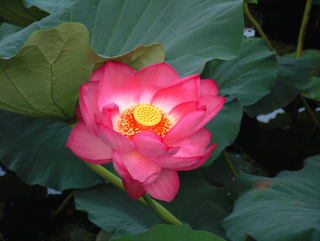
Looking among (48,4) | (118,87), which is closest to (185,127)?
(118,87)

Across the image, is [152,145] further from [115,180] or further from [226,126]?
[226,126]

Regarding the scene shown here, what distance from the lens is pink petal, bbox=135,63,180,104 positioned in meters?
0.61

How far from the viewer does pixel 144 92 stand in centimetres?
65

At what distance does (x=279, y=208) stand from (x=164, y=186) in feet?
1.88

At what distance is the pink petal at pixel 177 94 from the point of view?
590mm

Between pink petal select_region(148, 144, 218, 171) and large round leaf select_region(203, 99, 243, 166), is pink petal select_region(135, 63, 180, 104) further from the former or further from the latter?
large round leaf select_region(203, 99, 243, 166)

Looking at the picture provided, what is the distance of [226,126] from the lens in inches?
42.7

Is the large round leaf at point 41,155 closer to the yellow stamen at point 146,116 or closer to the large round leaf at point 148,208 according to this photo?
the large round leaf at point 148,208

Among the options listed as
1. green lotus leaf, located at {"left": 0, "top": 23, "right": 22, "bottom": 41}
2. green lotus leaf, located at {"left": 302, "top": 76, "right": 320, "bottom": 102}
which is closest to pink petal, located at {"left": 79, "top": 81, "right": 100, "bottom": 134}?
green lotus leaf, located at {"left": 0, "top": 23, "right": 22, "bottom": 41}

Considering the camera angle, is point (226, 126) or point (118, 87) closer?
point (118, 87)

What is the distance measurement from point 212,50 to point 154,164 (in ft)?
1.10

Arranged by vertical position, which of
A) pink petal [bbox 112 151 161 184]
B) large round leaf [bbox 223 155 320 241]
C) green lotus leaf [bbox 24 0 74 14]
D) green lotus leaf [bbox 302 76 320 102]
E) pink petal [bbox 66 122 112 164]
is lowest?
green lotus leaf [bbox 302 76 320 102]

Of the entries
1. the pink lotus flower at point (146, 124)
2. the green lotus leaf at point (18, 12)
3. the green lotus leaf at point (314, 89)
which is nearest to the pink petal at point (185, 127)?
the pink lotus flower at point (146, 124)

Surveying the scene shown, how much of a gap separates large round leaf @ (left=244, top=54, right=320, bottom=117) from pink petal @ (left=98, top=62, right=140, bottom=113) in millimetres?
1017
